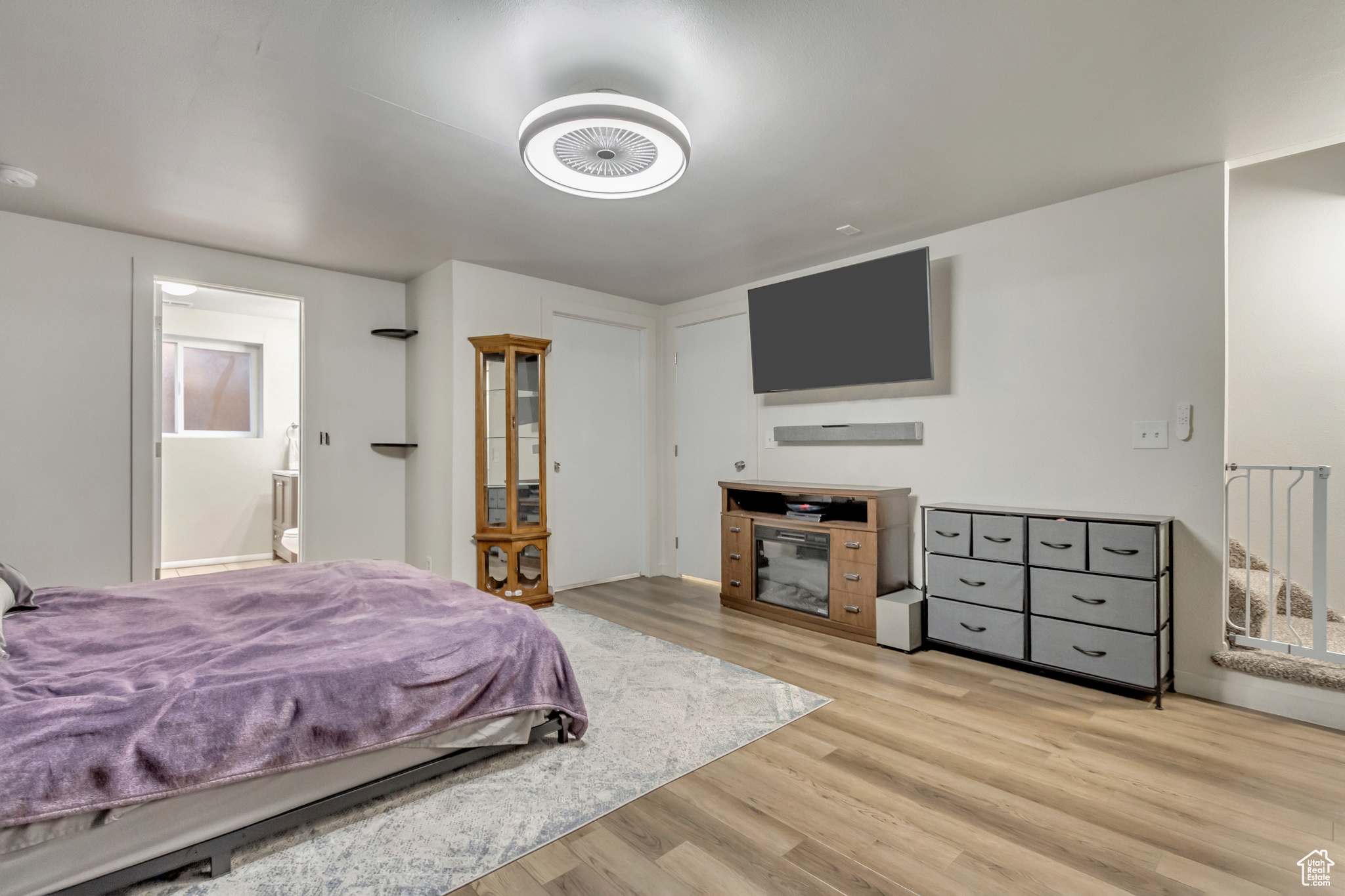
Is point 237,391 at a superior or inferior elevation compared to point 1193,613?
superior

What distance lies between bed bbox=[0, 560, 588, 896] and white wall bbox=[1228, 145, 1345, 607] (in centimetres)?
394

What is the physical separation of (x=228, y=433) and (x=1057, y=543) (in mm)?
7136

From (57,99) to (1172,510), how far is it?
4902 mm

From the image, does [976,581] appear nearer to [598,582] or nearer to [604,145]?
[604,145]

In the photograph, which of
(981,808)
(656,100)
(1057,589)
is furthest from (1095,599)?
(656,100)

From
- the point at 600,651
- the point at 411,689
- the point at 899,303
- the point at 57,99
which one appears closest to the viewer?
the point at 411,689

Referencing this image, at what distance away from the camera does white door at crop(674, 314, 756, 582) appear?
4.87m

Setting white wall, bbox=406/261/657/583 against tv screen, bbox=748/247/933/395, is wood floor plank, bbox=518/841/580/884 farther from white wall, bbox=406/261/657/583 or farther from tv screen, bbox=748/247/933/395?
tv screen, bbox=748/247/933/395

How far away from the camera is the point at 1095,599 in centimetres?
282

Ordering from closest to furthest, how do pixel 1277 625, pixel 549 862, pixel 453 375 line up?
pixel 549 862 < pixel 1277 625 < pixel 453 375

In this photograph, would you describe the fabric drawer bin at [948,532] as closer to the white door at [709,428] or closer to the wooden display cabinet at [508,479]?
the white door at [709,428]

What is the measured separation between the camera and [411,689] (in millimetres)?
1887

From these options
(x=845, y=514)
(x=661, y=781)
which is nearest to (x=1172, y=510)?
(x=845, y=514)

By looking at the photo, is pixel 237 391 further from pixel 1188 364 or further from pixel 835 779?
pixel 1188 364
